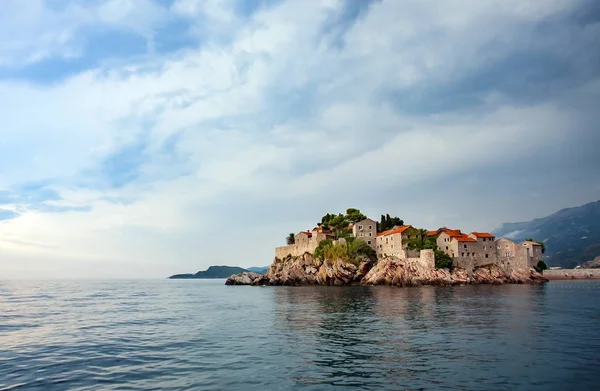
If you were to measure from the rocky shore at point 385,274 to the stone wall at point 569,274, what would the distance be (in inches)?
883

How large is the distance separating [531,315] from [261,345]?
28286 millimetres

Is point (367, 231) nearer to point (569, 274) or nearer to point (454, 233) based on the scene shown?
point (454, 233)

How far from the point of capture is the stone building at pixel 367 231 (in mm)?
120312

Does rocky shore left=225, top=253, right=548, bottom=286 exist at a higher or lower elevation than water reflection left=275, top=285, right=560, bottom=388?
higher

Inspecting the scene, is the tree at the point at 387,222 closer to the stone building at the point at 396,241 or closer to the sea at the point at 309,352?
the stone building at the point at 396,241

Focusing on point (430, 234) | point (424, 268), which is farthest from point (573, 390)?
point (430, 234)

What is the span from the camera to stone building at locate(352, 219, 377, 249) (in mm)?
120312

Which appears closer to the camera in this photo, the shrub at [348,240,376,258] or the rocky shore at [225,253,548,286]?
the rocky shore at [225,253,548,286]

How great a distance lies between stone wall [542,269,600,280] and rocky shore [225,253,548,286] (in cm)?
2243

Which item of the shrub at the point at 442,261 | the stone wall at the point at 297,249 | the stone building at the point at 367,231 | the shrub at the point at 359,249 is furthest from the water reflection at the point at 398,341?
the stone wall at the point at 297,249

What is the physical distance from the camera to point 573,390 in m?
16.1

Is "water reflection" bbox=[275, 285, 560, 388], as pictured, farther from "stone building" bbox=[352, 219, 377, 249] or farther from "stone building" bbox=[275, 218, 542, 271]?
"stone building" bbox=[352, 219, 377, 249]

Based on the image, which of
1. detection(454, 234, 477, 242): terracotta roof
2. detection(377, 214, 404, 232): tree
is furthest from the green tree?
detection(454, 234, 477, 242): terracotta roof

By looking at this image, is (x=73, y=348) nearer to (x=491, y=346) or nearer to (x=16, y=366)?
(x=16, y=366)
